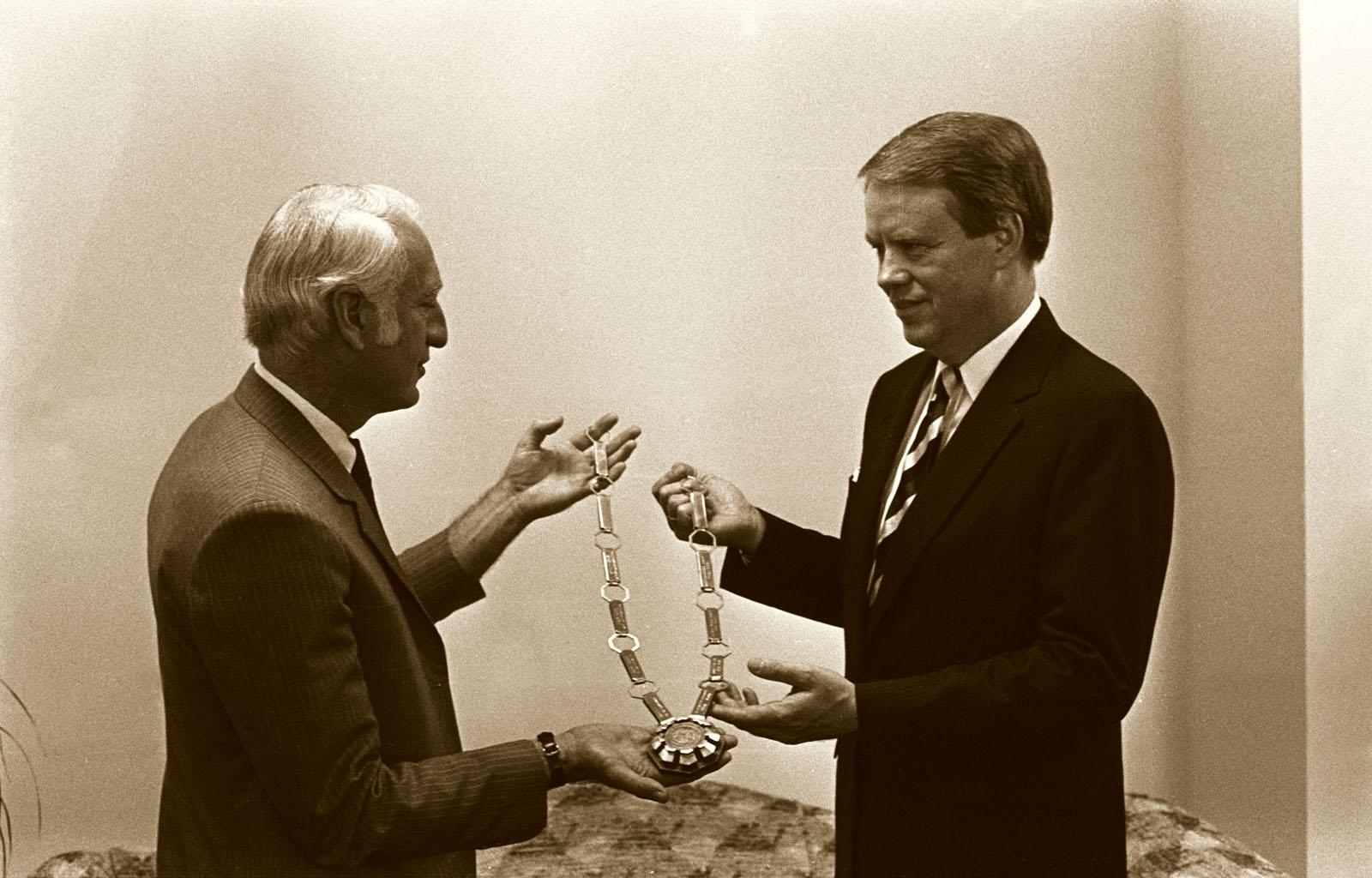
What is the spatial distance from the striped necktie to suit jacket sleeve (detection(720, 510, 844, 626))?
0.30 meters

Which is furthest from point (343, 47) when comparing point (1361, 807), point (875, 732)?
point (1361, 807)

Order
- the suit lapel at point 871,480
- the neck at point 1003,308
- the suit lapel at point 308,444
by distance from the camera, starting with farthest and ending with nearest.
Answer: the suit lapel at point 871,480
the neck at point 1003,308
the suit lapel at point 308,444

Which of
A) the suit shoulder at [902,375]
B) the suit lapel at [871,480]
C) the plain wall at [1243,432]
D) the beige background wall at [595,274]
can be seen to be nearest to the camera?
the suit lapel at [871,480]

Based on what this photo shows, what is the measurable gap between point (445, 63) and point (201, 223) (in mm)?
760

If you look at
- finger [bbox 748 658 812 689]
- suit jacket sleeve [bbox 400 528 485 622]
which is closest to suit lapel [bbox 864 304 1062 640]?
finger [bbox 748 658 812 689]

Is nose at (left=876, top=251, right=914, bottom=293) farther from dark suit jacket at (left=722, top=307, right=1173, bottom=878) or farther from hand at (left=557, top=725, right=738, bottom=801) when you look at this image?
hand at (left=557, top=725, right=738, bottom=801)

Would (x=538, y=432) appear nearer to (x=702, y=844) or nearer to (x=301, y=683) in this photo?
(x=301, y=683)

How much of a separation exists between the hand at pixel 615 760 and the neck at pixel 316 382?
67cm

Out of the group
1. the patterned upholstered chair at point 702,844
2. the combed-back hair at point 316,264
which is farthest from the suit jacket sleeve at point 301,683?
the patterned upholstered chair at point 702,844

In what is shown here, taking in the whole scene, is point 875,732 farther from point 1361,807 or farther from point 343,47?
point 343,47

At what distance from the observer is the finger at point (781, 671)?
8.19 feet

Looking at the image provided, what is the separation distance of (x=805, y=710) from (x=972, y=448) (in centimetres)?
55

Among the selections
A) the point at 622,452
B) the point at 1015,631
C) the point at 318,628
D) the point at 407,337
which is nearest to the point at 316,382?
the point at 407,337

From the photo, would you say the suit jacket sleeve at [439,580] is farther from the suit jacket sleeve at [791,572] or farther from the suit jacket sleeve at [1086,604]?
the suit jacket sleeve at [1086,604]
